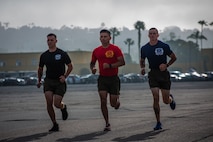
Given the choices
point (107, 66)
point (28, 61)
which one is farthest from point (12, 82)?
point (107, 66)

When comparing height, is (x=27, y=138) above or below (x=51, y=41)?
below

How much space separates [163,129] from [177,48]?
139 meters

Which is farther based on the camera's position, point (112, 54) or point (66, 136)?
point (112, 54)

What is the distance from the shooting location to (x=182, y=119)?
10312mm

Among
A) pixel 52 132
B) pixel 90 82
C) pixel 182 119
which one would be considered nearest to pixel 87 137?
pixel 52 132

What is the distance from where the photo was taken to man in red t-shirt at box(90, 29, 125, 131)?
29.8ft

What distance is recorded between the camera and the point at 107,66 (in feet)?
29.5

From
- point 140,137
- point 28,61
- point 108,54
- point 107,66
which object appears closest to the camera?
point 140,137

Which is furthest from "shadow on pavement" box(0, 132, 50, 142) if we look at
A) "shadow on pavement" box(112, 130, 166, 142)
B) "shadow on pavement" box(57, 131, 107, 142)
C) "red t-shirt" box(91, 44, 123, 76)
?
"red t-shirt" box(91, 44, 123, 76)

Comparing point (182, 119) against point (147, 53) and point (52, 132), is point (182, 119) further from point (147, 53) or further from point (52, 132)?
point (52, 132)

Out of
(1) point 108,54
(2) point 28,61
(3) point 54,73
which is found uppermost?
(2) point 28,61

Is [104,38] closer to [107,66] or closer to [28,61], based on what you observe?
[107,66]

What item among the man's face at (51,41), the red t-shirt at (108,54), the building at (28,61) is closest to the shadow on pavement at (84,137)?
the red t-shirt at (108,54)

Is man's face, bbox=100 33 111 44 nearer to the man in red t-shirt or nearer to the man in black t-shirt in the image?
the man in red t-shirt
